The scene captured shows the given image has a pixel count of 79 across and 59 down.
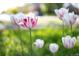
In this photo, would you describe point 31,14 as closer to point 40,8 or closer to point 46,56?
point 40,8

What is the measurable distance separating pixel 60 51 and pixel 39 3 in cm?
29

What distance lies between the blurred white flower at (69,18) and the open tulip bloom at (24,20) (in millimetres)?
167

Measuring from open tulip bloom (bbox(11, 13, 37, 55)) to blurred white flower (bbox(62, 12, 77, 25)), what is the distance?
167 mm

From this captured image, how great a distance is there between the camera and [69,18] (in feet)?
2.19

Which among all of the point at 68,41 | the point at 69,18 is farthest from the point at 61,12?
the point at 68,41

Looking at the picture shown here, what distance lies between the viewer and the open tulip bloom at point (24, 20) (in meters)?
0.67

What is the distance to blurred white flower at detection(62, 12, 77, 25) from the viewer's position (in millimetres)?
664

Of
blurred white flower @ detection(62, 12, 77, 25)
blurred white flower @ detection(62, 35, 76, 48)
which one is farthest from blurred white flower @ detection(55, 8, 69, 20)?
blurred white flower @ detection(62, 35, 76, 48)

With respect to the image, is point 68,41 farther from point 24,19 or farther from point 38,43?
A: point 24,19

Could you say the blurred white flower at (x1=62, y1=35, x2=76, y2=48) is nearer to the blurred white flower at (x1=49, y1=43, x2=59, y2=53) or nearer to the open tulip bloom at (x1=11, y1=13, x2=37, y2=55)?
the blurred white flower at (x1=49, y1=43, x2=59, y2=53)

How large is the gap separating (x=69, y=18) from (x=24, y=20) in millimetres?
250

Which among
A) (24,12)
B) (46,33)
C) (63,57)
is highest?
(24,12)

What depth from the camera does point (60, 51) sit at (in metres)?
0.67

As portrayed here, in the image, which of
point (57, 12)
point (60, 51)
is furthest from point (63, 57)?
point (57, 12)
